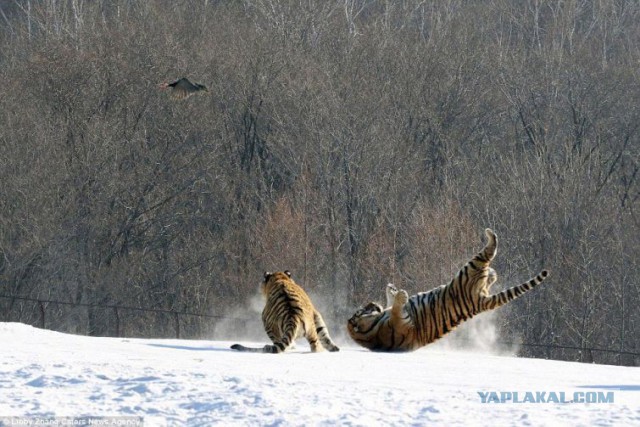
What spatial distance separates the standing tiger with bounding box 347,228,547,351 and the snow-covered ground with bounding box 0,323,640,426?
52.5 inches

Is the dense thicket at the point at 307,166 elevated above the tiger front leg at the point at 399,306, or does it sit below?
above

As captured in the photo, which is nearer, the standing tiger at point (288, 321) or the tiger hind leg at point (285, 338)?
the tiger hind leg at point (285, 338)

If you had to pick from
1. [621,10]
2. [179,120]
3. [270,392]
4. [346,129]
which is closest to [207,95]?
[179,120]

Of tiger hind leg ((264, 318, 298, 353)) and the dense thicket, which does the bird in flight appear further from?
the dense thicket

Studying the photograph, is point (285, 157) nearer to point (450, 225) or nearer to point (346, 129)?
point (346, 129)

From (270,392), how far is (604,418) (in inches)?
102

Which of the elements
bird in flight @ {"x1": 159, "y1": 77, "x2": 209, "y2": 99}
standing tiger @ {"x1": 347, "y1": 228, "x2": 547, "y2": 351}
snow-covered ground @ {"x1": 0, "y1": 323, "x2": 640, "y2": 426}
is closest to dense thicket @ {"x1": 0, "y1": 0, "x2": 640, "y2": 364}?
bird in flight @ {"x1": 159, "y1": 77, "x2": 209, "y2": 99}

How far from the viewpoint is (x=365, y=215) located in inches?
1718

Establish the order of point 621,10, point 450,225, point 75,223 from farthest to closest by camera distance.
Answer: point 621,10, point 75,223, point 450,225

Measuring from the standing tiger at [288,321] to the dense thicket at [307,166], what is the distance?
20472 millimetres

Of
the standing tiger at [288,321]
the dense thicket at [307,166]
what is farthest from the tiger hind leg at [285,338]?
the dense thicket at [307,166]

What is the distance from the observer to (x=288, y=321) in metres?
14.6

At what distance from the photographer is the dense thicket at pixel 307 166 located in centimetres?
4044

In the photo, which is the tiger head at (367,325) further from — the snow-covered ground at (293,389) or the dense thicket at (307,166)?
the dense thicket at (307,166)
